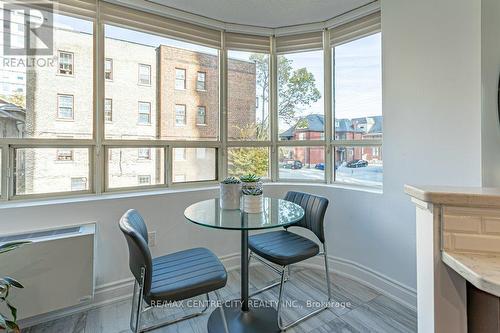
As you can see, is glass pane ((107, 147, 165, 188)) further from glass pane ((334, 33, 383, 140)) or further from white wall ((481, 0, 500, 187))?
white wall ((481, 0, 500, 187))

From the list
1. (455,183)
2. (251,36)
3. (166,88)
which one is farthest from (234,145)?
(455,183)

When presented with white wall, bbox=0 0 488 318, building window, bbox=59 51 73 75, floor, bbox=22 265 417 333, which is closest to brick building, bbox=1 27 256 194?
building window, bbox=59 51 73 75

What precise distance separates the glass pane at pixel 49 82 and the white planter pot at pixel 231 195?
131cm

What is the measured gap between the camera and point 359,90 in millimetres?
2535

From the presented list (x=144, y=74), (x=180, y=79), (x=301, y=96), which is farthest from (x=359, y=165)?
(x=144, y=74)

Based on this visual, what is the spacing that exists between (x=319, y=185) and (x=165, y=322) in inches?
73.1

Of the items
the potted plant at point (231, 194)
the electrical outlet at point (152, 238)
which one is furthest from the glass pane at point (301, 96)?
the electrical outlet at point (152, 238)

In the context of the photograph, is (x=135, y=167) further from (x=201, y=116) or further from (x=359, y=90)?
(x=359, y=90)

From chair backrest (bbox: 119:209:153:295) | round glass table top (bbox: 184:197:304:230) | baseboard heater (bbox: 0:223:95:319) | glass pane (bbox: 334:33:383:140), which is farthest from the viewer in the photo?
glass pane (bbox: 334:33:383:140)

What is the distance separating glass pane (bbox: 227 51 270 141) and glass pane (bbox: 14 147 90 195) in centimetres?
143

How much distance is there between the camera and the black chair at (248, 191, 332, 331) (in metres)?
1.79

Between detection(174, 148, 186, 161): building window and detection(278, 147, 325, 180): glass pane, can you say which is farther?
detection(278, 147, 325, 180): glass pane

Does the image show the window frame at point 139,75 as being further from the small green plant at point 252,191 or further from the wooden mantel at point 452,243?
the wooden mantel at point 452,243

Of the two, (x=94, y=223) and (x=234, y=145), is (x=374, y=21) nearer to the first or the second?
(x=234, y=145)
